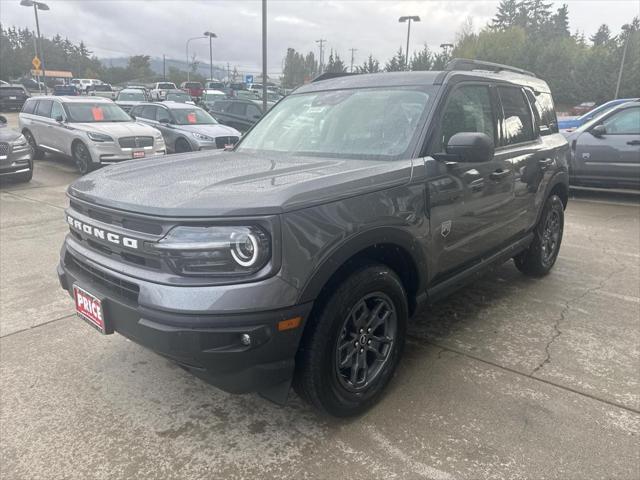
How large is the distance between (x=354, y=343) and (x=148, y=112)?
1252cm

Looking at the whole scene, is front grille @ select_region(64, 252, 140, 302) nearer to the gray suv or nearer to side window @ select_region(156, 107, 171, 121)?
the gray suv

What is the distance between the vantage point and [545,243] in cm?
483

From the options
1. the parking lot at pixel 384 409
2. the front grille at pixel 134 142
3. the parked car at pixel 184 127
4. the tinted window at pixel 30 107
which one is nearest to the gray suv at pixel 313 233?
the parking lot at pixel 384 409

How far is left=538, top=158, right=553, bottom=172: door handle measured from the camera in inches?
169

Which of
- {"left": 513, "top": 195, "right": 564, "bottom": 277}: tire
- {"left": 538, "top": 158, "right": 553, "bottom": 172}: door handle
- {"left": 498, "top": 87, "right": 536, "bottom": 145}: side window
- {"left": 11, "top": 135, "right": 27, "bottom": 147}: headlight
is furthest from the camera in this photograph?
{"left": 11, "top": 135, "right": 27, "bottom": 147}: headlight

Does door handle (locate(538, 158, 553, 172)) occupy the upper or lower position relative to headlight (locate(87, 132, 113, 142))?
upper

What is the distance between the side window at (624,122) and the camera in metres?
8.76

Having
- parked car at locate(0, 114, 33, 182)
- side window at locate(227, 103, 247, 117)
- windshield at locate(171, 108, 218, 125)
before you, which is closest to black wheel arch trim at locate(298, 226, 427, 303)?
parked car at locate(0, 114, 33, 182)

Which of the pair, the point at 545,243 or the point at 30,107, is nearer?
the point at 545,243

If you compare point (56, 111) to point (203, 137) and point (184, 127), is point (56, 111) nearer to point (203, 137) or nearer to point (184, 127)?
point (184, 127)

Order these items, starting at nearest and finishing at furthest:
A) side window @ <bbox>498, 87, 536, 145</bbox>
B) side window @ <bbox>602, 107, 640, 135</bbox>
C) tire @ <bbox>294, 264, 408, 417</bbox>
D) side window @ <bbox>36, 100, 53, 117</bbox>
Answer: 1. tire @ <bbox>294, 264, 408, 417</bbox>
2. side window @ <bbox>498, 87, 536, 145</bbox>
3. side window @ <bbox>602, 107, 640, 135</bbox>
4. side window @ <bbox>36, 100, 53, 117</bbox>

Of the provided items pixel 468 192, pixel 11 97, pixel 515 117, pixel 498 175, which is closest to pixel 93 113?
pixel 515 117

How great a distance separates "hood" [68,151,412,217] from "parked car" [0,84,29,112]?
29.7 m

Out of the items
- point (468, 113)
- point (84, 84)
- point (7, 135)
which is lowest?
point (7, 135)
